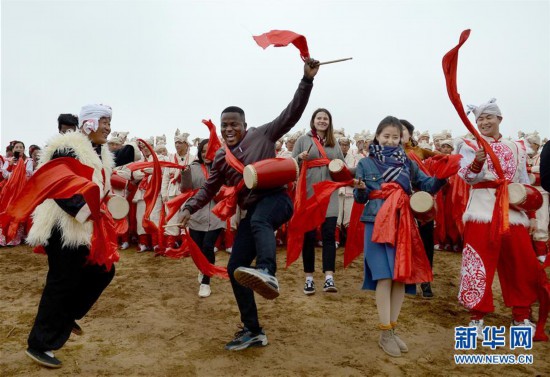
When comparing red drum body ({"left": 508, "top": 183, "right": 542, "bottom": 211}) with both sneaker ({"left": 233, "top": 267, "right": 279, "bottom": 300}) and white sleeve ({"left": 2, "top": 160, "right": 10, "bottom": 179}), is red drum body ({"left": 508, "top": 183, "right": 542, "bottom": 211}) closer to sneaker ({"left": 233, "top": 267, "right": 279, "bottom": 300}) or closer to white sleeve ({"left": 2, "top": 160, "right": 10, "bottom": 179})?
sneaker ({"left": 233, "top": 267, "right": 279, "bottom": 300})

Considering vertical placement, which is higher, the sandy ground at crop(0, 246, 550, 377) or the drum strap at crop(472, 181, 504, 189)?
the drum strap at crop(472, 181, 504, 189)

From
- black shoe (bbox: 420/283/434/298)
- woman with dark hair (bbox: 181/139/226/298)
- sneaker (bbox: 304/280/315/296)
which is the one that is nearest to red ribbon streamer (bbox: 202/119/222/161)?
woman with dark hair (bbox: 181/139/226/298)

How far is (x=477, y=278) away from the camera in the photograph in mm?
3807

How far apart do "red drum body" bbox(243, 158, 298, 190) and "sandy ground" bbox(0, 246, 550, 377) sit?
4.64ft

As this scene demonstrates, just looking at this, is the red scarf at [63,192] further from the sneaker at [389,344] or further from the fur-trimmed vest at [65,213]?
the sneaker at [389,344]

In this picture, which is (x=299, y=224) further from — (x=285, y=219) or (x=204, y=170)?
(x=204, y=170)

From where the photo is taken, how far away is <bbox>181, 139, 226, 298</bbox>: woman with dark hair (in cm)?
536

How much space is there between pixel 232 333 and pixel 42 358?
161 cm

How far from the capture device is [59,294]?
10.6 feet

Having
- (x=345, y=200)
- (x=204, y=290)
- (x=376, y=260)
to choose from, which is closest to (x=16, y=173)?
(x=204, y=290)

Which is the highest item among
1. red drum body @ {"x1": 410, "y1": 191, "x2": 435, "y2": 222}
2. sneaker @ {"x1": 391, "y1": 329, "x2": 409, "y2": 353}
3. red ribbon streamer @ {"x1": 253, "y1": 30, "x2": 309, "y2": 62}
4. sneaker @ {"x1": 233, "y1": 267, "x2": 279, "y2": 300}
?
red ribbon streamer @ {"x1": 253, "y1": 30, "x2": 309, "y2": 62}

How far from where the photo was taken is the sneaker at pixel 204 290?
17.2 ft

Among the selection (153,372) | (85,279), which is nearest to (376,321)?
(153,372)

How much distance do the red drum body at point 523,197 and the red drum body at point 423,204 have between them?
77 cm
